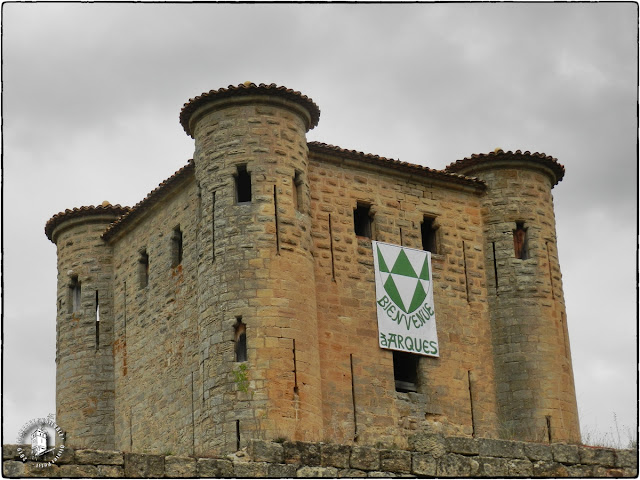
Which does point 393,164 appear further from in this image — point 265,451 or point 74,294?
point 265,451

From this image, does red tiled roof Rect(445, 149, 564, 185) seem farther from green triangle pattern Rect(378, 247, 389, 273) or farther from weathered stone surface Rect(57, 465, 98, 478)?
weathered stone surface Rect(57, 465, 98, 478)

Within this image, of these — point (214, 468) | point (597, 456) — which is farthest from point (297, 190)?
point (214, 468)

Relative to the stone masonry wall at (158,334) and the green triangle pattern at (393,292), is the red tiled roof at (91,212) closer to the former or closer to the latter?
the stone masonry wall at (158,334)

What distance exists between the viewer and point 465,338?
29766 millimetres

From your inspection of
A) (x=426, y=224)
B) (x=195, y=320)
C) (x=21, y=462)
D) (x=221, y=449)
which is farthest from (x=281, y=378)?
(x=21, y=462)

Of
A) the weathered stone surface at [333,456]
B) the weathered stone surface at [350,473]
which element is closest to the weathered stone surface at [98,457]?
the weathered stone surface at [333,456]

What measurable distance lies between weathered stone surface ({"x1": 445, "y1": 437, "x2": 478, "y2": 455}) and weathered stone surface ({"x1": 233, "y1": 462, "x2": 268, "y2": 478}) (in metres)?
2.66

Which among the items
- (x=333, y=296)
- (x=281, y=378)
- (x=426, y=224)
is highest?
(x=426, y=224)

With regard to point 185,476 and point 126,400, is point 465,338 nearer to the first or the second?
point 126,400

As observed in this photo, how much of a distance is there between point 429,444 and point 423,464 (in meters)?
0.30

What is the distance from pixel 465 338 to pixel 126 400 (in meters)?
7.27

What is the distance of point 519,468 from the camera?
20625mm

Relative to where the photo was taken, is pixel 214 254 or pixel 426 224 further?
pixel 426 224

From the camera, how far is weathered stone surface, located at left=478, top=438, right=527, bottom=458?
20422 millimetres
